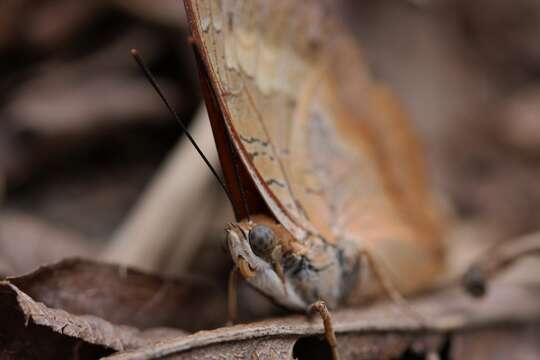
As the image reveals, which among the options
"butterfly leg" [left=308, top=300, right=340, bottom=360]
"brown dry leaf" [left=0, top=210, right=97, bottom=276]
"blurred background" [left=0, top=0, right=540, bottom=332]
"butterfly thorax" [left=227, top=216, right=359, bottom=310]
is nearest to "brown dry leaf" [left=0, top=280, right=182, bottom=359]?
"butterfly thorax" [left=227, top=216, right=359, bottom=310]

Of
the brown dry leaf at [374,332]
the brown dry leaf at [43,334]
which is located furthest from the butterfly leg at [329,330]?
the brown dry leaf at [43,334]

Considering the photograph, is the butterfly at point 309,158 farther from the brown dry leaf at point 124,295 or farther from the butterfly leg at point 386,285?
the brown dry leaf at point 124,295

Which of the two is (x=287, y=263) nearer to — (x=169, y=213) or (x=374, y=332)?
(x=374, y=332)

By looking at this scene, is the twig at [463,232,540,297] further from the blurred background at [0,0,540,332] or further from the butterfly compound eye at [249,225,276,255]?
the butterfly compound eye at [249,225,276,255]

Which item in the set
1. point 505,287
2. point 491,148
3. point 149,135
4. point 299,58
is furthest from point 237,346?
point 491,148

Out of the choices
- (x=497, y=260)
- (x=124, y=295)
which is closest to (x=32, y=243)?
(x=124, y=295)

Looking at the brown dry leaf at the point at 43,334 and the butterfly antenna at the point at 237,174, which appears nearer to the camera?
the brown dry leaf at the point at 43,334
